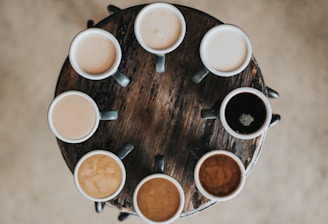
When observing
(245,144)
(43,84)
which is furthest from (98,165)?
(43,84)

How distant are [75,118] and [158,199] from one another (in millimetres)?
400

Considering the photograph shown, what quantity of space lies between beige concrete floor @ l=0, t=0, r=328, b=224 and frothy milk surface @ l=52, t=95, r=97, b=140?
2.61ft

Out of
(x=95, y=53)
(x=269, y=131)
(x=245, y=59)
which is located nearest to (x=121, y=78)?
(x=95, y=53)

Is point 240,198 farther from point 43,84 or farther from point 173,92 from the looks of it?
point 43,84

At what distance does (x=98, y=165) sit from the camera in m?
1.33

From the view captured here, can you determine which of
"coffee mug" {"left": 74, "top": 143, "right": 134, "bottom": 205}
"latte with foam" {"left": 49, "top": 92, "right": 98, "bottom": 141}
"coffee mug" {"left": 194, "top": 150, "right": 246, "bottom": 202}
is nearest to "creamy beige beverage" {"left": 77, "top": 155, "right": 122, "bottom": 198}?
"coffee mug" {"left": 74, "top": 143, "right": 134, "bottom": 205}

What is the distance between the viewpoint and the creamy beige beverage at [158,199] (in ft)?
4.31

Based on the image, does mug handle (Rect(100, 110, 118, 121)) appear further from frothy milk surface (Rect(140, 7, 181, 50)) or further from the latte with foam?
frothy milk surface (Rect(140, 7, 181, 50))

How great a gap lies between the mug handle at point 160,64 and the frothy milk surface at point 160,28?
60 millimetres

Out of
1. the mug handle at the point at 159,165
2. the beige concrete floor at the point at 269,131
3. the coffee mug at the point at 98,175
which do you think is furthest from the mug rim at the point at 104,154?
the beige concrete floor at the point at 269,131

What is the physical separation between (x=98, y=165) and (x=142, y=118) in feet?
0.82

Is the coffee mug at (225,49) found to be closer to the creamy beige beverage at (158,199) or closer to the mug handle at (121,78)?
the mug handle at (121,78)

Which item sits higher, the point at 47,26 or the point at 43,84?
the point at 47,26

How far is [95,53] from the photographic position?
136 centimetres
